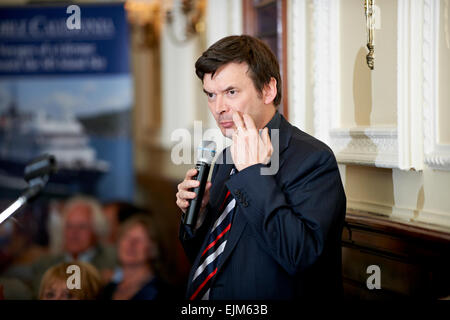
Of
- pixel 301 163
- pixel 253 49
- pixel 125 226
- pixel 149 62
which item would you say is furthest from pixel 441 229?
pixel 149 62

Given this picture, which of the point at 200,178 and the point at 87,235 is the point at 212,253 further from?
the point at 87,235

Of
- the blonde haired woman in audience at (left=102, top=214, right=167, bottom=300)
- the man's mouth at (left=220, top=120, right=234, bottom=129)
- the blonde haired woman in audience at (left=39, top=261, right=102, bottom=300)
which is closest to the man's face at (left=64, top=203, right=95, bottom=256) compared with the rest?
the blonde haired woman in audience at (left=102, top=214, right=167, bottom=300)

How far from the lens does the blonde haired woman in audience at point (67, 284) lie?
232 centimetres

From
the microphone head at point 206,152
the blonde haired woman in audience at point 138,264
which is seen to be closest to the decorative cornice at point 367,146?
the microphone head at point 206,152

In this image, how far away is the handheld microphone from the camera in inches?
65.7

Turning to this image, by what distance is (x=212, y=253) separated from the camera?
173 cm

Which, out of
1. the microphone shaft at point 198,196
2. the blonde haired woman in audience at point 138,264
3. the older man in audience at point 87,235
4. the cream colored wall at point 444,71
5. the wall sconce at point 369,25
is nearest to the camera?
the microphone shaft at point 198,196

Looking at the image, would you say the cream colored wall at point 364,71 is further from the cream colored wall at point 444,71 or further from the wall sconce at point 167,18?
the wall sconce at point 167,18

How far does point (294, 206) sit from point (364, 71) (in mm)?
838

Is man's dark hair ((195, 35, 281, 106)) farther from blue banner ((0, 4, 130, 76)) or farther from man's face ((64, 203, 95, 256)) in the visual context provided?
blue banner ((0, 4, 130, 76))

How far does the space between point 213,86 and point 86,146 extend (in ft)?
12.4

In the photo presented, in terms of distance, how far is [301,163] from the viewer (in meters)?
1.58

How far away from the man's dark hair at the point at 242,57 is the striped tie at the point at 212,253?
15.4 inches

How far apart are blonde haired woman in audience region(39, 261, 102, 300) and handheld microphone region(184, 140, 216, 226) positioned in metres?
0.90
